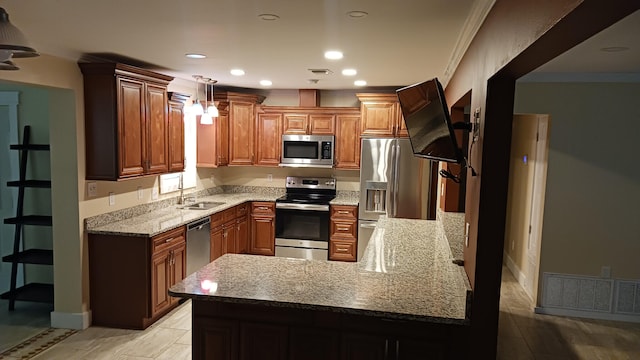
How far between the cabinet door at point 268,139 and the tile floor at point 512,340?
7.77 feet

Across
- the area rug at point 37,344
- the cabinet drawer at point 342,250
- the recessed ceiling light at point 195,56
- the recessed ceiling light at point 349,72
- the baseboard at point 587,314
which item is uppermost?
the recessed ceiling light at point 349,72

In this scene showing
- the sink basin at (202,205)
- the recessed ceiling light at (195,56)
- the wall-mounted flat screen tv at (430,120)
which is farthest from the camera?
the sink basin at (202,205)

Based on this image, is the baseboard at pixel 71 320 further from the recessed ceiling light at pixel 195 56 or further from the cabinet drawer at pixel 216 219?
the recessed ceiling light at pixel 195 56

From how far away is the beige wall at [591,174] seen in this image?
13.6 ft

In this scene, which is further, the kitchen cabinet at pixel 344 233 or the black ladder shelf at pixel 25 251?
the kitchen cabinet at pixel 344 233

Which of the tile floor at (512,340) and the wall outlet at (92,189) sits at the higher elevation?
the wall outlet at (92,189)

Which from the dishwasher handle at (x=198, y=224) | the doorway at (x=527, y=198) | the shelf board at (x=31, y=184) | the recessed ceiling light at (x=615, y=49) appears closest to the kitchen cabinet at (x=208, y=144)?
the dishwasher handle at (x=198, y=224)

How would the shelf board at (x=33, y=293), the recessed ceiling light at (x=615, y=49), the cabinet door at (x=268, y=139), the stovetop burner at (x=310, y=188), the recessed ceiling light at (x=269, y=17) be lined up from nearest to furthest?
the recessed ceiling light at (x=269, y=17)
the recessed ceiling light at (x=615, y=49)
the shelf board at (x=33, y=293)
the cabinet door at (x=268, y=139)
the stovetop burner at (x=310, y=188)

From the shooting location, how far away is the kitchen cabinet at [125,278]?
12.3 ft

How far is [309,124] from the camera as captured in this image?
5.94 m

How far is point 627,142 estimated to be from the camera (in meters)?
4.12

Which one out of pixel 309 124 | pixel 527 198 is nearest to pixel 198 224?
pixel 309 124

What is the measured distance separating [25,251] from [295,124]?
3401mm

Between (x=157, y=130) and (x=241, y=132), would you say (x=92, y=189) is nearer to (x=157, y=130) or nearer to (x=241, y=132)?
(x=157, y=130)
